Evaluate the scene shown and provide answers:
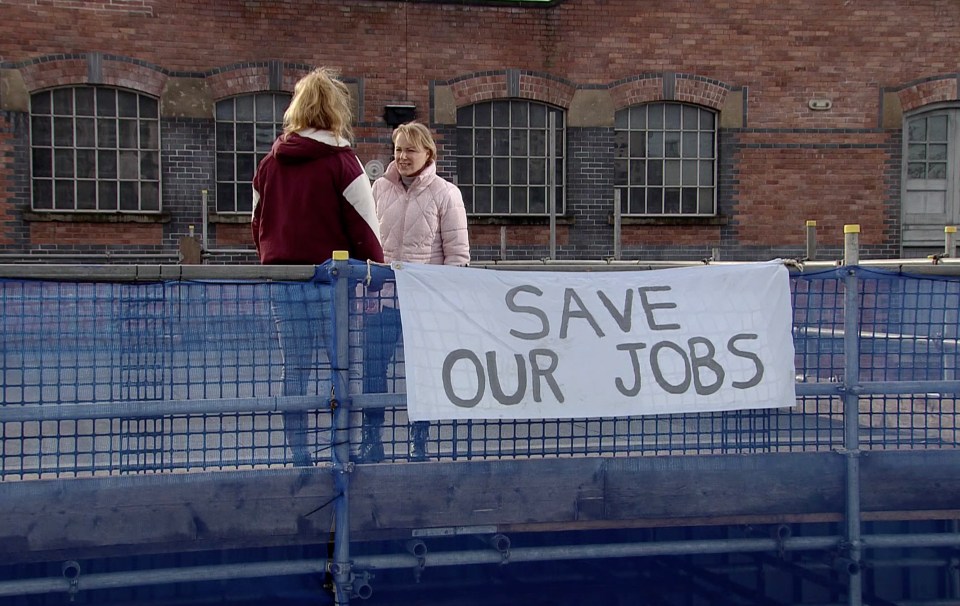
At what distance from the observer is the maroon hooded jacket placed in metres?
5.21

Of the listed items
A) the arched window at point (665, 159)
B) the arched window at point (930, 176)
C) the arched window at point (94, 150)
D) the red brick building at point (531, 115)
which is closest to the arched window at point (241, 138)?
the red brick building at point (531, 115)

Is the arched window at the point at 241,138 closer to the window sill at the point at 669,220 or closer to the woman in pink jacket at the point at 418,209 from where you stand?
the window sill at the point at 669,220

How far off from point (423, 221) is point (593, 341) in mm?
1439

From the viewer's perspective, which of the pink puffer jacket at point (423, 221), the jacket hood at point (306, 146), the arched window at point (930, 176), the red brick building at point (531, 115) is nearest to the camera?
the jacket hood at point (306, 146)

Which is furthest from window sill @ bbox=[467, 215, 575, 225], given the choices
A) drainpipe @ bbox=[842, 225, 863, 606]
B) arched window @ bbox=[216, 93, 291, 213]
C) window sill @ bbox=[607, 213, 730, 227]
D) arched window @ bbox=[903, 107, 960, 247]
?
drainpipe @ bbox=[842, 225, 863, 606]

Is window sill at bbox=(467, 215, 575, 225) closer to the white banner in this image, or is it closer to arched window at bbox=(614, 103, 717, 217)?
arched window at bbox=(614, 103, 717, 217)

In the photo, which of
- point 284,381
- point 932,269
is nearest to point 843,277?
point 932,269

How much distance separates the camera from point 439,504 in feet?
15.7

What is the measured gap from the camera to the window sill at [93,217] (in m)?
15.6

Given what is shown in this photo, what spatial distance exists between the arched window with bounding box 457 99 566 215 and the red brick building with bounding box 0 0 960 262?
31mm

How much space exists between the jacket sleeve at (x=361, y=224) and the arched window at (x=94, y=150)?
11.6 m

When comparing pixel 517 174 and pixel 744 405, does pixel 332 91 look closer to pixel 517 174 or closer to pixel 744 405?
pixel 744 405

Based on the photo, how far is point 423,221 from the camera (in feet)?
18.9

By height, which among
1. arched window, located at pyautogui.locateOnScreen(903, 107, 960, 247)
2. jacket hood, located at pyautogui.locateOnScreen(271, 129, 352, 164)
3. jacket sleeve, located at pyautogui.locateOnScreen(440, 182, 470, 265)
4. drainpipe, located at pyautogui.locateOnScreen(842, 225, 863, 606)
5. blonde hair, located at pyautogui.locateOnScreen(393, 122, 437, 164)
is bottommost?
drainpipe, located at pyautogui.locateOnScreen(842, 225, 863, 606)
